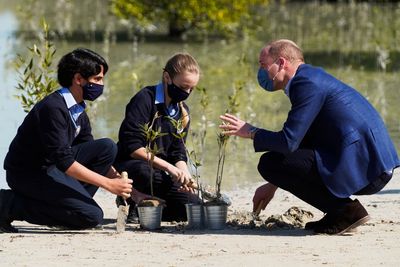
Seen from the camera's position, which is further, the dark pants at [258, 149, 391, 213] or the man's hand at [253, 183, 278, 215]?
the man's hand at [253, 183, 278, 215]

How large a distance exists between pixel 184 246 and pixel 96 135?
5.19 metres

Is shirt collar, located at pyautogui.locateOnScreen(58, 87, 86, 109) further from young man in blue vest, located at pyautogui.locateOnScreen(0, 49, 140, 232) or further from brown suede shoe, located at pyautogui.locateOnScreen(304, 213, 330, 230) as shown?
brown suede shoe, located at pyautogui.locateOnScreen(304, 213, 330, 230)

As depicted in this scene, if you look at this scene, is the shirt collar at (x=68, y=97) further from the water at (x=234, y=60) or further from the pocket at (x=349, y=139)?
the water at (x=234, y=60)

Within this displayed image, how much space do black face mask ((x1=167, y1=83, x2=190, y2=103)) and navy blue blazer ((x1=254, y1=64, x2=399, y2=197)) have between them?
0.78 m

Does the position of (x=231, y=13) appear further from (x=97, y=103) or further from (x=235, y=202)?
(x=235, y=202)

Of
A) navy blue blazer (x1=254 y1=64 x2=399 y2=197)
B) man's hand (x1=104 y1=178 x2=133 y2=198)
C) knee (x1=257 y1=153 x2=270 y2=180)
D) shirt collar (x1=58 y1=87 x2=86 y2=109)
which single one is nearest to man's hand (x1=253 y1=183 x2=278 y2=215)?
knee (x1=257 y1=153 x2=270 y2=180)

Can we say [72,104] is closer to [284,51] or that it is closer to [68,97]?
[68,97]

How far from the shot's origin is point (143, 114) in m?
7.95

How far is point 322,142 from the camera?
7.41 metres

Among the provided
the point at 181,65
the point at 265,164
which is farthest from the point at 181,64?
the point at 265,164

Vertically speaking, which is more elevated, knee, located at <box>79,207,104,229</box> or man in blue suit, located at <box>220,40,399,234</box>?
man in blue suit, located at <box>220,40,399,234</box>

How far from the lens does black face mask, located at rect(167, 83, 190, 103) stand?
7910 millimetres

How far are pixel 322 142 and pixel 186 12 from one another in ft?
43.0

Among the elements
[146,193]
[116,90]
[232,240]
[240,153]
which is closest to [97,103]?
[116,90]
